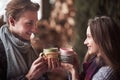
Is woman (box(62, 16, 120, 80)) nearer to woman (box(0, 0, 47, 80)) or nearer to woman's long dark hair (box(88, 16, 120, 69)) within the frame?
woman's long dark hair (box(88, 16, 120, 69))

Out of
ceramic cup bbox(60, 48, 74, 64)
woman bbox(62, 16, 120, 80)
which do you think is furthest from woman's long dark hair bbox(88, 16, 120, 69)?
ceramic cup bbox(60, 48, 74, 64)

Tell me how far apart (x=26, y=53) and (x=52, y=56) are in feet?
0.33

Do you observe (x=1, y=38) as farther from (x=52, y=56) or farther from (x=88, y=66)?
(x=88, y=66)

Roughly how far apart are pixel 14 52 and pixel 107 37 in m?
0.36

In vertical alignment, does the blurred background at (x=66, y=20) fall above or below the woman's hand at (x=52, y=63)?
above

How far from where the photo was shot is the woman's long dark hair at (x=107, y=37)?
1.38m

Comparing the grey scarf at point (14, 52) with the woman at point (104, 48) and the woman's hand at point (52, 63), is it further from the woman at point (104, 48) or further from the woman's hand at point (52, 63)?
the woman at point (104, 48)

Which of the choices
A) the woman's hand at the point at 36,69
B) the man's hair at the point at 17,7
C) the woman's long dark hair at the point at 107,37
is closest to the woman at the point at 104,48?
the woman's long dark hair at the point at 107,37

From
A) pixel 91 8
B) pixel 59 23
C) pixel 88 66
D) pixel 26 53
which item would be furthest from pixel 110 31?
pixel 91 8

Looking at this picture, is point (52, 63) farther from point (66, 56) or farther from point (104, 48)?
point (104, 48)

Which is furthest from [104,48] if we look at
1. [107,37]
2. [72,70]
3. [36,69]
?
[36,69]

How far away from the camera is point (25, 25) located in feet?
4.32

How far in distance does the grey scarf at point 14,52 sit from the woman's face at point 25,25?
3cm

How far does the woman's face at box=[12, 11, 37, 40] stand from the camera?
1.31 m
